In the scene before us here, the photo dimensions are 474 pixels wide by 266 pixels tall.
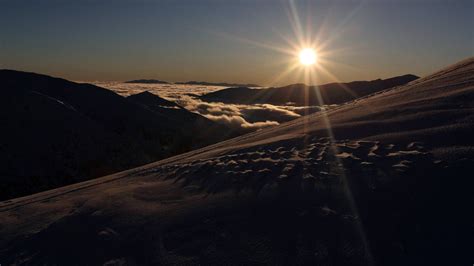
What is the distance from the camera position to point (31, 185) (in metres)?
28.0

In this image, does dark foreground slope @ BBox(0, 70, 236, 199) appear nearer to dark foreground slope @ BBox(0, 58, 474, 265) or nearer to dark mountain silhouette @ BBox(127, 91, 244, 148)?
dark mountain silhouette @ BBox(127, 91, 244, 148)

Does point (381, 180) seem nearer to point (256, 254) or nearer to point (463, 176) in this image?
point (463, 176)

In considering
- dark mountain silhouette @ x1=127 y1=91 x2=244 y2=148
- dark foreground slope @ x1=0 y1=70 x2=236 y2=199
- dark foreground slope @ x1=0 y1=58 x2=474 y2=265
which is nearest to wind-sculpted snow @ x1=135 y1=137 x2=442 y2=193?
dark foreground slope @ x1=0 y1=58 x2=474 y2=265

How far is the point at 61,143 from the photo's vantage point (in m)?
36.1

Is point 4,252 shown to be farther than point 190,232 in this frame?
Yes

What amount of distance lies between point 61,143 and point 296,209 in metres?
36.2

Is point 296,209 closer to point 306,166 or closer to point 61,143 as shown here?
point 306,166

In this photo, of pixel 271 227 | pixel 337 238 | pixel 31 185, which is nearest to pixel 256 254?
pixel 271 227

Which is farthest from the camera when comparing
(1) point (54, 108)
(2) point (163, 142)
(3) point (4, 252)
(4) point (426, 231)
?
(2) point (163, 142)

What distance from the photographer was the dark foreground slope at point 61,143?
29.8m

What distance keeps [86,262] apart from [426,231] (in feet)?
10.7

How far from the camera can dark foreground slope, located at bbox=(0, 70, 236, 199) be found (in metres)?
29.8

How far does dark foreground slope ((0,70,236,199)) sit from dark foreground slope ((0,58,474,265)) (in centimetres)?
2384

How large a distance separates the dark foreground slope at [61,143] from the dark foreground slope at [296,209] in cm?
2384
